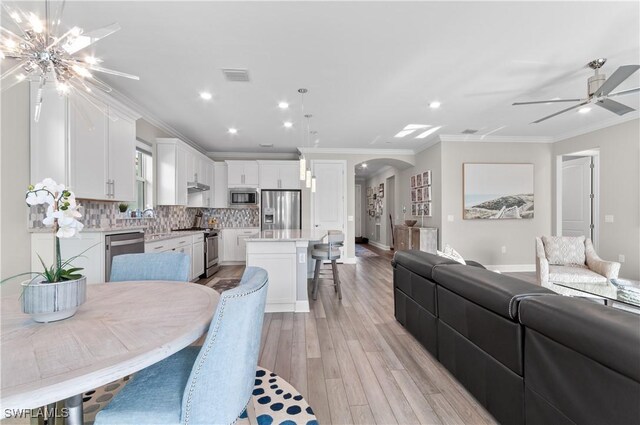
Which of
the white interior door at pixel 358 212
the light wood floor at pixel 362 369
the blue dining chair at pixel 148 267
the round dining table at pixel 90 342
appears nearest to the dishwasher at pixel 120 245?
the blue dining chair at pixel 148 267

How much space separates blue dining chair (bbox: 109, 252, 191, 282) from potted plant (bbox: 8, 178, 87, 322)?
75 cm

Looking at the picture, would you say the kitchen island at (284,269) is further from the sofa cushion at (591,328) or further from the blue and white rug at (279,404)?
the sofa cushion at (591,328)

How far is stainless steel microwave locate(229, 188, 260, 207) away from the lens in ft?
20.8

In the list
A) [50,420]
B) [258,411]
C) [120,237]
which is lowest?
[258,411]

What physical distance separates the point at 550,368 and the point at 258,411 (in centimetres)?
154

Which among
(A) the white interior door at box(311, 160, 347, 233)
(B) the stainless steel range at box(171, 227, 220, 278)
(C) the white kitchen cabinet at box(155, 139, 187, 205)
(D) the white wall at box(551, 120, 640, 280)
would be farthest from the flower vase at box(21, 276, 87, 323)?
(D) the white wall at box(551, 120, 640, 280)

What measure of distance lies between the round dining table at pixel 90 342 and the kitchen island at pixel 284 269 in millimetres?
1863

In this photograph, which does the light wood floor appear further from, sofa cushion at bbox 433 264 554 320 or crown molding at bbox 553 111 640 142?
crown molding at bbox 553 111 640 142

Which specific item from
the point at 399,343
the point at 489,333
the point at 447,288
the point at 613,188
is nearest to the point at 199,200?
the point at 399,343

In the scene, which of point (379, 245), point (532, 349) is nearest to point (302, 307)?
point (532, 349)

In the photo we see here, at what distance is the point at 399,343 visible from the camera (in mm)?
2482

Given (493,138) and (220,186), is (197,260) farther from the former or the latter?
(493,138)

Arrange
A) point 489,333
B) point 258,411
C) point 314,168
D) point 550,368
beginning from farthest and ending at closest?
1. point 314,168
2. point 258,411
3. point 489,333
4. point 550,368

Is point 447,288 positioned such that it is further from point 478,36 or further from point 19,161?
point 19,161
